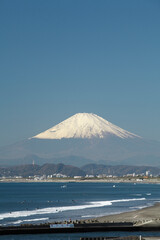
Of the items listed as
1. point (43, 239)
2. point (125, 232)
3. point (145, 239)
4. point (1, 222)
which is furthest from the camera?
point (1, 222)

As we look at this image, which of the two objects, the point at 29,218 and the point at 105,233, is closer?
the point at 105,233

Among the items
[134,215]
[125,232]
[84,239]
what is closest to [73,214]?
[134,215]

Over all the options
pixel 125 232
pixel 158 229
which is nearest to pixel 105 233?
pixel 125 232

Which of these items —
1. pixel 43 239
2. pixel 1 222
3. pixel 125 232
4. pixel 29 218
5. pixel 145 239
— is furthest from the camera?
pixel 29 218

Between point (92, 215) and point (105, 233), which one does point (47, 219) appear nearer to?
point (92, 215)

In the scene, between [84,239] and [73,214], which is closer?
[84,239]

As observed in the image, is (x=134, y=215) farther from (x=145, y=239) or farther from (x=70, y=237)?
(x=145, y=239)

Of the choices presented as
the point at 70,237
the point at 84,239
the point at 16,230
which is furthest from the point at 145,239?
the point at 16,230

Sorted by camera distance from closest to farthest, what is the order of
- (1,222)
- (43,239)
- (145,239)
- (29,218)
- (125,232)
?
1. (145,239)
2. (43,239)
3. (125,232)
4. (1,222)
5. (29,218)

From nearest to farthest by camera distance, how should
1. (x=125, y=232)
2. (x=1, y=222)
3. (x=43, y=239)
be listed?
1. (x=43, y=239)
2. (x=125, y=232)
3. (x=1, y=222)
